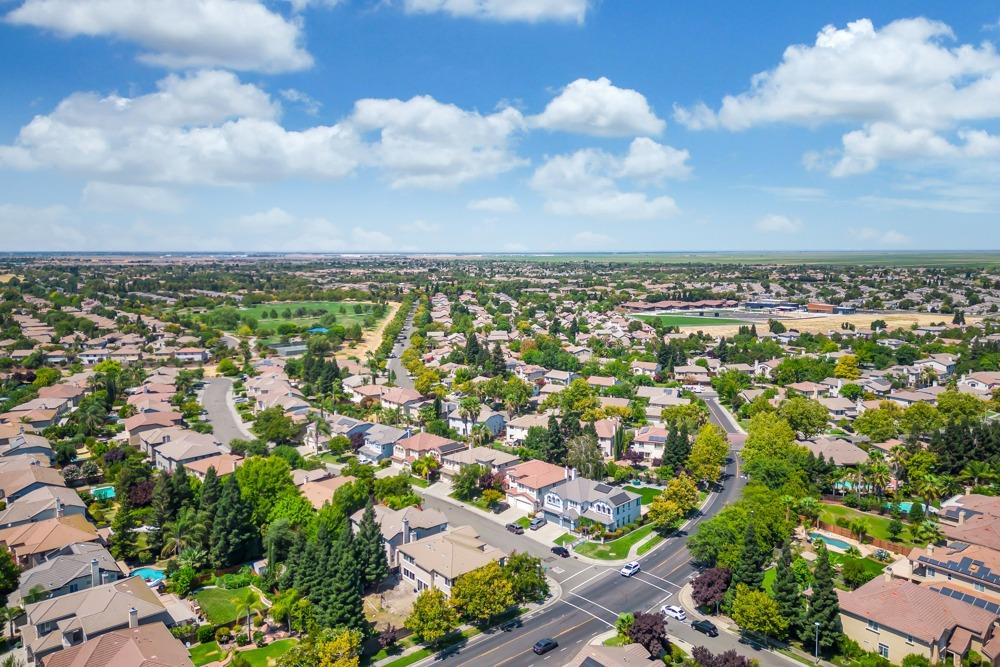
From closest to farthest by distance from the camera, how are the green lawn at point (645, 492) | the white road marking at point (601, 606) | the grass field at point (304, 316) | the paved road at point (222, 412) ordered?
1. the white road marking at point (601, 606)
2. the green lawn at point (645, 492)
3. the paved road at point (222, 412)
4. the grass field at point (304, 316)

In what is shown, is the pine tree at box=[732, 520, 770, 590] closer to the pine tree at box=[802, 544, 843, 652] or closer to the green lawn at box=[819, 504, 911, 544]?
the pine tree at box=[802, 544, 843, 652]

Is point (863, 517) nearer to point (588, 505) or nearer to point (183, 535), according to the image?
point (588, 505)

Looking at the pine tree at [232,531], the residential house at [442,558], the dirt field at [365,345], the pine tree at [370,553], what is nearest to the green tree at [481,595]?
the residential house at [442,558]

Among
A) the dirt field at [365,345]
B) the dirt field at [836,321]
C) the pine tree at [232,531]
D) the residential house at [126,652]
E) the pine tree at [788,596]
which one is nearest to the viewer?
the residential house at [126,652]

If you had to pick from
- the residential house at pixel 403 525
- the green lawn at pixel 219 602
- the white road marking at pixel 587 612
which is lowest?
the white road marking at pixel 587 612

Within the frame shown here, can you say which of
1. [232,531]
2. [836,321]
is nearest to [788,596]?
[232,531]

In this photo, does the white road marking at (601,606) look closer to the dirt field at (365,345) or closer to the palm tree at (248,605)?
the palm tree at (248,605)

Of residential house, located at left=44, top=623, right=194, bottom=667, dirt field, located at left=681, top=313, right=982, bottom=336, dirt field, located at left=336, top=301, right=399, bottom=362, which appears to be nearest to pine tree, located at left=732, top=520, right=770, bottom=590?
residential house, located at left=44, top=623, right=194, bottom=667

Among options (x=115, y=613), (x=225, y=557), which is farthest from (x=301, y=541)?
(x=115, y=613)

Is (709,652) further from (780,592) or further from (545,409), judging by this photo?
(545,409)
